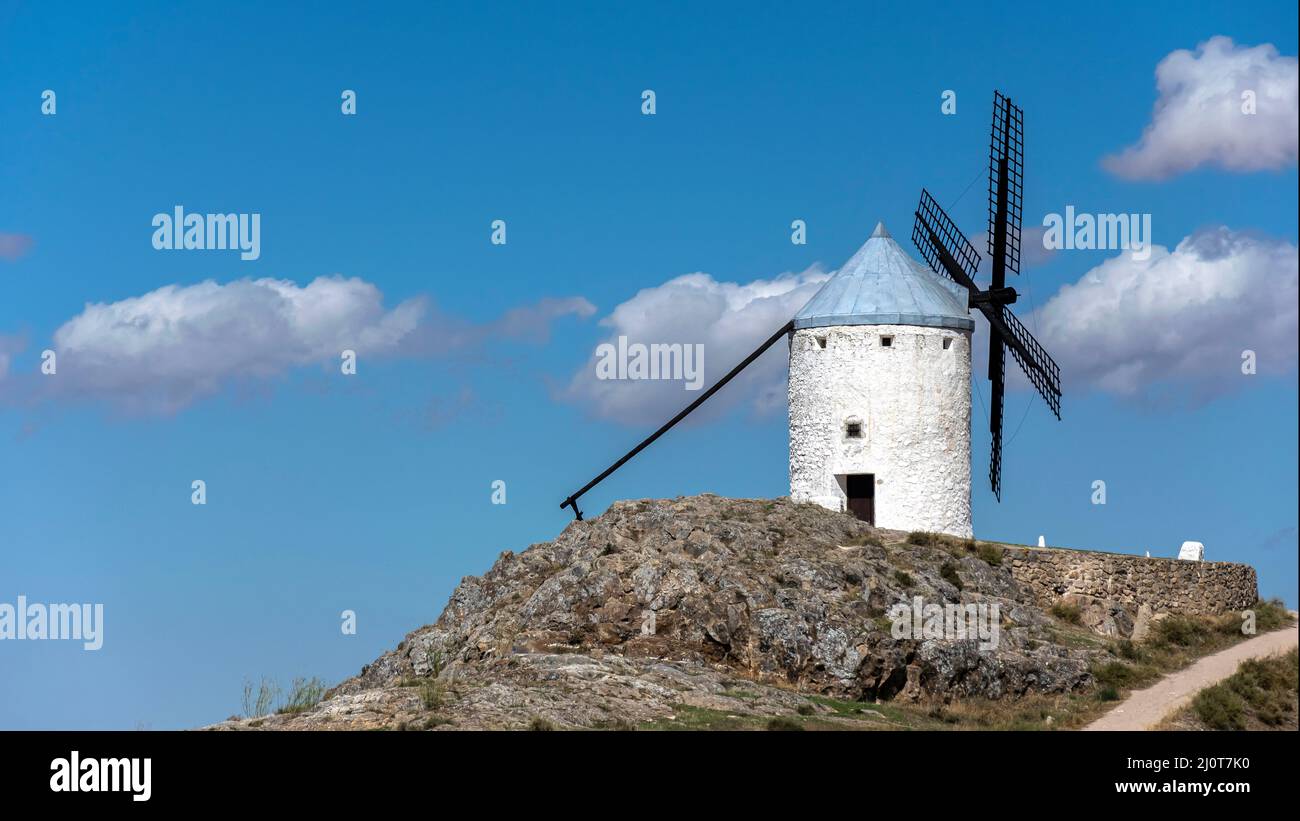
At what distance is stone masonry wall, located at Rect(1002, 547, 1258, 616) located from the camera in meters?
39.2

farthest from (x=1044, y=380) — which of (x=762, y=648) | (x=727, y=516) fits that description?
(x=762, y=648)

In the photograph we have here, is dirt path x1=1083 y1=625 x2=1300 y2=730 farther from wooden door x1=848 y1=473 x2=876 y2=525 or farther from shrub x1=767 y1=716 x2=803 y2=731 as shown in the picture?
wooden door x1=848 y1=473 x2=876 y2=525

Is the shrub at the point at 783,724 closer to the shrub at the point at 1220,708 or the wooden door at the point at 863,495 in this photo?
the shrub at the point at 1220,708

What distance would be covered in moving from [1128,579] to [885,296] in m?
8.79

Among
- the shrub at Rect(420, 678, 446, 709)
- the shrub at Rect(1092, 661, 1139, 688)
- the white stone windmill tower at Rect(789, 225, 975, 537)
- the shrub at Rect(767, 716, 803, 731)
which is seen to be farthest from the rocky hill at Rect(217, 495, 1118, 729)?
the white stone windmill tower at Rect(789, 225, 975, 537)

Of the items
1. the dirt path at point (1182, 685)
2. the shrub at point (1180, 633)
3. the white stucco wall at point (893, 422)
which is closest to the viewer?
the dirt path at point (1182, 685)

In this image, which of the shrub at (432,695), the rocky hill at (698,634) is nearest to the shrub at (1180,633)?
the rocky hill at (698,634)

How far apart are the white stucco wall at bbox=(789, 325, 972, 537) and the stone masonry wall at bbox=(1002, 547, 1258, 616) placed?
7.18ft

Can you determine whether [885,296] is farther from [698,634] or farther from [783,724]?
[783,724]

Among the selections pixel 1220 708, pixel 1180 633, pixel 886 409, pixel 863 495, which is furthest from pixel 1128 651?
pixel 886 409

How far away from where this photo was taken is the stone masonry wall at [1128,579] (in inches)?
1545

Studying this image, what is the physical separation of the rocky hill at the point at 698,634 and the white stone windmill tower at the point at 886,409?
2090 mm
